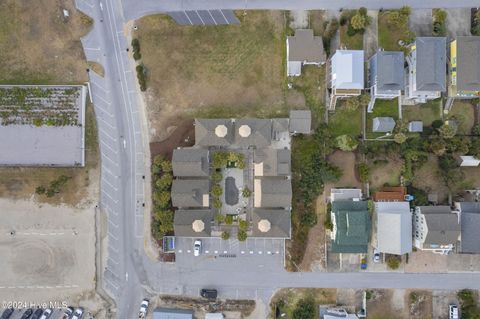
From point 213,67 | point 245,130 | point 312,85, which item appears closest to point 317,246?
point 245,130

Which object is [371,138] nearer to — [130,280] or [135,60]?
[135,60]

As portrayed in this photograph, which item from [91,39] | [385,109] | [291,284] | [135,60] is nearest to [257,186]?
[291,284]

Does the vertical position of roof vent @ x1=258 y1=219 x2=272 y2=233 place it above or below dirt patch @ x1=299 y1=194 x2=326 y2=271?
above

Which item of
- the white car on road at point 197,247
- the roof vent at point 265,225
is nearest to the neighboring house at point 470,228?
the roof vent at point 265,225

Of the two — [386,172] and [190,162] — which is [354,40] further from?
[190,162]

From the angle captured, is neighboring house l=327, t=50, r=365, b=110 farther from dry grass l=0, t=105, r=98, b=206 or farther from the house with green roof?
dry grass l=0, t=105, r=98, b=206

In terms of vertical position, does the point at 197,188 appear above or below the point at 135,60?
below

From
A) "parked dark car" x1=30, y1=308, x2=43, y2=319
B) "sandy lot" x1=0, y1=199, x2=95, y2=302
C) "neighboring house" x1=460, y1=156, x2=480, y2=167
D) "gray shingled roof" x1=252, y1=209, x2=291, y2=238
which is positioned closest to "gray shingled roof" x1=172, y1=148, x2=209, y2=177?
"gray shingled roof" x1=252, y1=209, x2=291, y2=238
